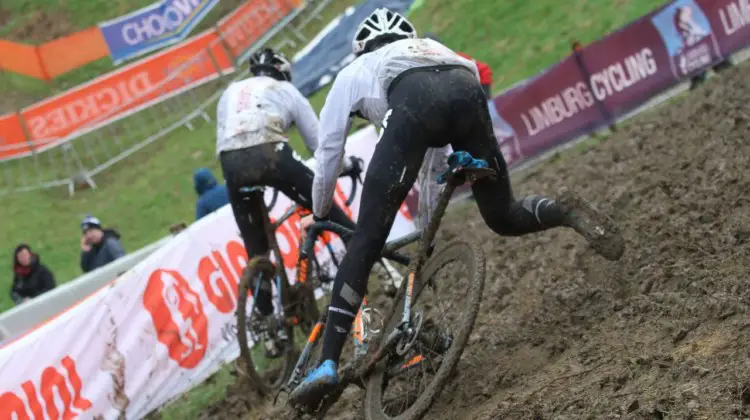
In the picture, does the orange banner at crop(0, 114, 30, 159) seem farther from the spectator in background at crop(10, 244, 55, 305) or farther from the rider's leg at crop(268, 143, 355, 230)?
the rider's leg at crop(268, 143, 355, 230)

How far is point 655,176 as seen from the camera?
7965 mm

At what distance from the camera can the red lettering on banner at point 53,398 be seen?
717 centimetres

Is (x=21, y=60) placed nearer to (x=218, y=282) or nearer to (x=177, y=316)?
(x=218, y=282)

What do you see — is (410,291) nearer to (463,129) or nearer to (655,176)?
(463,129)

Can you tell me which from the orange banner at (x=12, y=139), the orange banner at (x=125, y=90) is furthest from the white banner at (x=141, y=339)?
the orange banner at (x=12, y=139)

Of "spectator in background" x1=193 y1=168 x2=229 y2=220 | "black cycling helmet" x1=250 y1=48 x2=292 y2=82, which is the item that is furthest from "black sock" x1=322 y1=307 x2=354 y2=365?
"spectator in background" x1=193 y1=168 x2=229 y2=220

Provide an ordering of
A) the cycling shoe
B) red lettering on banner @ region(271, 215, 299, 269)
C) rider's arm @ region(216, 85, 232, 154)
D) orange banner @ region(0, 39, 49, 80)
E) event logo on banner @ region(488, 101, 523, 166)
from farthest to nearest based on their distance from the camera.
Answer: orange banner @ region(0, 39, 49, 80) → event logo on banner @ region(488, 101, 523, 166) → red lettering on banner @ region(271, 215, 299, 269) → rider's arm @ region(216, 85, 232, 154) → the cycling shoe

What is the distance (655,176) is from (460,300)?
368cm

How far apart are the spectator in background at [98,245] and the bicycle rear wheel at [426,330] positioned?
7.47 meters

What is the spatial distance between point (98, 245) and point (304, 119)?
230 inches

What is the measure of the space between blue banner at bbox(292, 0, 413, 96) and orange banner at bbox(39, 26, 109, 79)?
8310 mm

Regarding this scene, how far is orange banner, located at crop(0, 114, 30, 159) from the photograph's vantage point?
1995 centimetres

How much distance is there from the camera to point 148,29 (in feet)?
85.7

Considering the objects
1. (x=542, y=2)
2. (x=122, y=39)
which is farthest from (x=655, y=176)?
(x=122, y=39)
